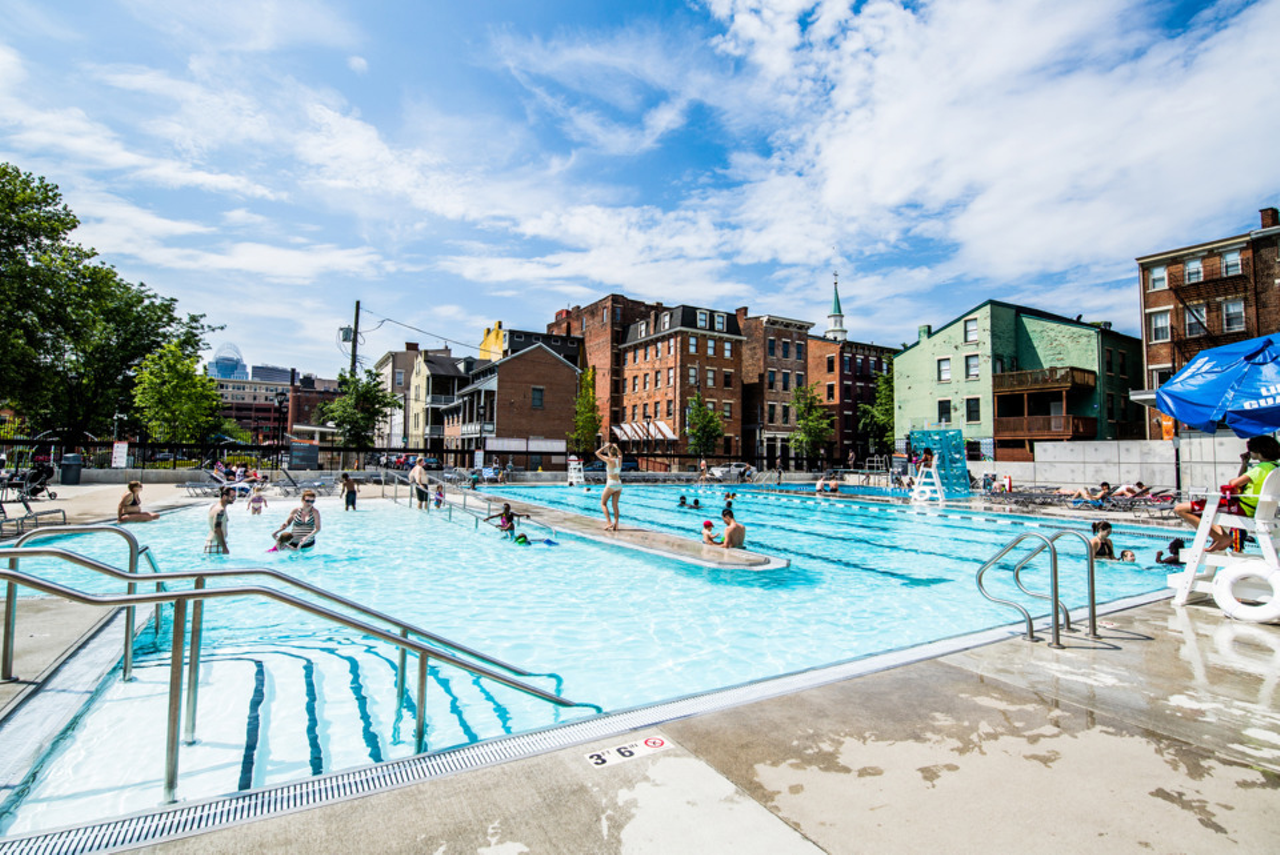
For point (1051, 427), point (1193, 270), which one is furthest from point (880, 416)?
point (1193, 270)

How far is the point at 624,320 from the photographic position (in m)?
61.1

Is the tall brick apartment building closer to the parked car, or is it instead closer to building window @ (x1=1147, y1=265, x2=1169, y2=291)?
building window @ (x1=1147, y1=265, x2=1169, y2=291)

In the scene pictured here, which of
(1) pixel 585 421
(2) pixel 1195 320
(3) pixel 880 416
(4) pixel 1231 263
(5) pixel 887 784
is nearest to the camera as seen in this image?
(5) pixel 887 784

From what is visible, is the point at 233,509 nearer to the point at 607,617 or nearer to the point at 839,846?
the point at 607,617

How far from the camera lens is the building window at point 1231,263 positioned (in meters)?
31.7

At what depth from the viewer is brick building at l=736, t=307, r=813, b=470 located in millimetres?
57781

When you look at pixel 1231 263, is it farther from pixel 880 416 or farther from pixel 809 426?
pixel 809 426

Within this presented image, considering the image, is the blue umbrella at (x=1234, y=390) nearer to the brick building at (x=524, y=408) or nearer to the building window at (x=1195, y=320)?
the building window at (x=1195, y=320)

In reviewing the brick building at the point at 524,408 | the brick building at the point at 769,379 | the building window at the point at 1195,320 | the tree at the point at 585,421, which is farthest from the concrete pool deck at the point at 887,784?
the brick building at the point at 769,379

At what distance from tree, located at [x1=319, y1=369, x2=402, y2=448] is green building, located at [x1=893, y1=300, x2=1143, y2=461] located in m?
39.7

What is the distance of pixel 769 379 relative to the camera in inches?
2281

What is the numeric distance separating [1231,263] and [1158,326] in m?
4.36

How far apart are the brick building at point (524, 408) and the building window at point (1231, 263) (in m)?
43.2

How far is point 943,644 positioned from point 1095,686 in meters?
1.24
